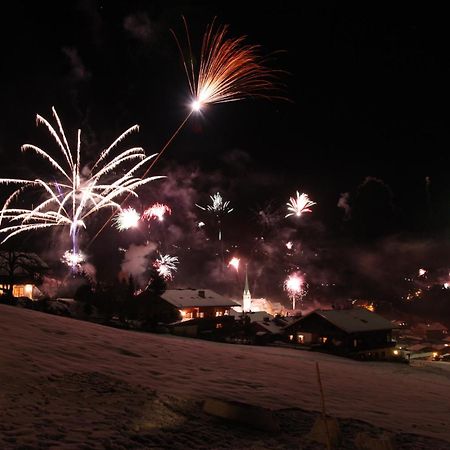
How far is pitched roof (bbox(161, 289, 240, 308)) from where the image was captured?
50.9 metres

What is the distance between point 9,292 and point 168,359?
24.7 m

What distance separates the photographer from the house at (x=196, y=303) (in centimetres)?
5072

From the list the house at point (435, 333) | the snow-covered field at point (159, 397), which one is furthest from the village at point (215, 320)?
the snow-covered field at point (159, 397)

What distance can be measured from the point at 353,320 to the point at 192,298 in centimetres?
1885

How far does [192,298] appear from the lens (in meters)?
53.9

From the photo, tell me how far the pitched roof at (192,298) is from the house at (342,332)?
1059 cm

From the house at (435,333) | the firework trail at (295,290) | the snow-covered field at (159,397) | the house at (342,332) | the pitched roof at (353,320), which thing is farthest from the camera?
the firework trail at (295,290)

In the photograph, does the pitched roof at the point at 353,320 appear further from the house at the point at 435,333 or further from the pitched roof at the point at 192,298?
the house at the point at 435,333

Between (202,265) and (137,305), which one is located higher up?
(202,265)

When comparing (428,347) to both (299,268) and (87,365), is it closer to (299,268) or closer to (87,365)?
(299,268)

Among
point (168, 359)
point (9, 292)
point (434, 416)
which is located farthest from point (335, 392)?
point (9, 292)

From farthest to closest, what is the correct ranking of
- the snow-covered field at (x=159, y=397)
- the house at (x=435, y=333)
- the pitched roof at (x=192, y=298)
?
the house at (x=435, y=333), the pitched roof at (x=192, y=298), the snow-covered field at (x=159, y=397)

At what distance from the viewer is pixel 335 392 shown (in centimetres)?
1531

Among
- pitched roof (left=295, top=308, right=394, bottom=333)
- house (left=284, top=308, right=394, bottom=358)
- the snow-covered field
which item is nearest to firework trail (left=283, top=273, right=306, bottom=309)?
pitched roof (left=295, top=308, right=394, bottom=333)
